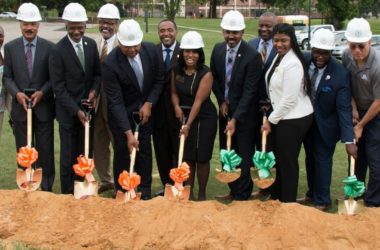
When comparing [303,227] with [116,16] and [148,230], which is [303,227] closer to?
[148,230]

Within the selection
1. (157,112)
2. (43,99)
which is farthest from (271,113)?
(43,99)

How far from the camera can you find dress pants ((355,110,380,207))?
642 centimetres

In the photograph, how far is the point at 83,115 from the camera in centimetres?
664

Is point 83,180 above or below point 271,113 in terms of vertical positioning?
below

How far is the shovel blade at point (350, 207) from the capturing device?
599cm

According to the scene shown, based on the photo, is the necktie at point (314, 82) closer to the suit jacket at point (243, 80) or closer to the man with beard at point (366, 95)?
the man with beard at point (366, 95)

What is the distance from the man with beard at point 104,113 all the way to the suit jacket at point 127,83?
54 cm

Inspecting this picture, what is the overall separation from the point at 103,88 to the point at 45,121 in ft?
2.63

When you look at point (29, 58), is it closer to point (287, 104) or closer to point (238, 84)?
point (238, 84)

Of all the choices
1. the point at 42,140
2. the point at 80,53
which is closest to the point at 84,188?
the point at 42,140

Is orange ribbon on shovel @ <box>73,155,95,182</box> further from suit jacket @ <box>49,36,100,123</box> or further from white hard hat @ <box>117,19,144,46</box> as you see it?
white hard hat @ <box>117,19,144,46</box>

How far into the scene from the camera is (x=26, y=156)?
6.39 m

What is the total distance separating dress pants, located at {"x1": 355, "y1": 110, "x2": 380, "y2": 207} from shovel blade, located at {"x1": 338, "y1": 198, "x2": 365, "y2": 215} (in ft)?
1.93

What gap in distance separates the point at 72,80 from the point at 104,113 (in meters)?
0.71
